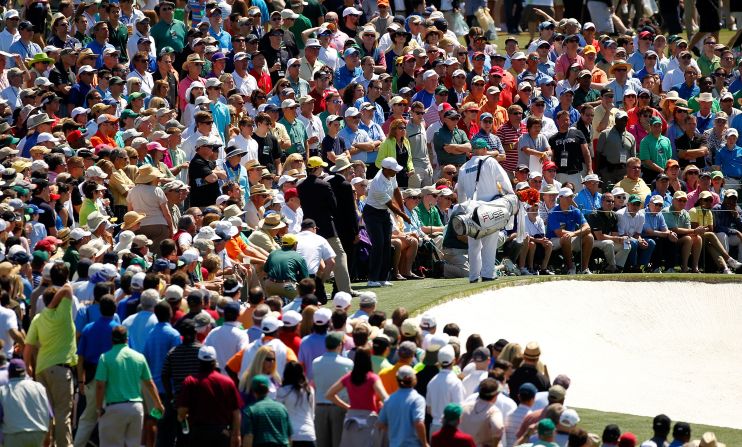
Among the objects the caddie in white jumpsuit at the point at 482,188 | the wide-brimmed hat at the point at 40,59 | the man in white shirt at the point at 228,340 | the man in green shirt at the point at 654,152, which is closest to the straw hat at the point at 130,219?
the man in white shirt at the point at 228,340

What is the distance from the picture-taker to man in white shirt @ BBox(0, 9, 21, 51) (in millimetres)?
25844

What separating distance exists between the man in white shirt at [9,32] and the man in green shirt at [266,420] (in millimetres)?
14062

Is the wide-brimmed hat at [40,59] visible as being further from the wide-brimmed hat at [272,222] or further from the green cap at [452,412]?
the green cap at [452,412]

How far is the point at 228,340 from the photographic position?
14.7 m

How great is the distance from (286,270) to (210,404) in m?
4.31

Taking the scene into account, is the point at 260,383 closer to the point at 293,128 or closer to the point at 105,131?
the point at 105,131

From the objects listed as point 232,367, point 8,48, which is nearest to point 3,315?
point 232,367

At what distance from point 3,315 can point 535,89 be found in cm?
1453

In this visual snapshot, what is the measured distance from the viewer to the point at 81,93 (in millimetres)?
24203

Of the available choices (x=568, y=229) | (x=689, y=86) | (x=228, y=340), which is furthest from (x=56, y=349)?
(x=689, y=86)

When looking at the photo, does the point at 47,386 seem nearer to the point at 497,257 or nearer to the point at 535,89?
the point at 497,257

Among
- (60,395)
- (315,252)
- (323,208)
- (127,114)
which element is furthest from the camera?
(127,114)

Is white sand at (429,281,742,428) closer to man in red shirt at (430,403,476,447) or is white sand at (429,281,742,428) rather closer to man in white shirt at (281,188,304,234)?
man in white shirt at (281,188,304,234)

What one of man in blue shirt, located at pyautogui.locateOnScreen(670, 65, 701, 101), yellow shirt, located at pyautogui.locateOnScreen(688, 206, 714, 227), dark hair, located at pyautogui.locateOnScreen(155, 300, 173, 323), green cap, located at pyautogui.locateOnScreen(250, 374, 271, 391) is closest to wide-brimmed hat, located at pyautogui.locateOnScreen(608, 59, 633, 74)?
man in blue shirt, located at pyautogui.locateOnScreen(670, 65, 701, 101)
